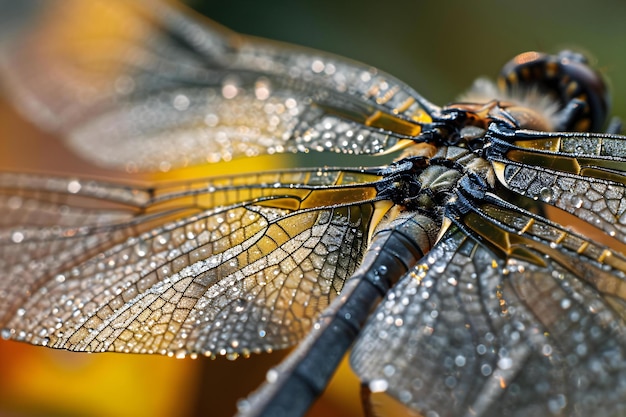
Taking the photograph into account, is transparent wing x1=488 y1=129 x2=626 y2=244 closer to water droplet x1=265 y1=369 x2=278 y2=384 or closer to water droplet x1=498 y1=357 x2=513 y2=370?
water droplet x1=498 y1=357 x2=513 y2=370

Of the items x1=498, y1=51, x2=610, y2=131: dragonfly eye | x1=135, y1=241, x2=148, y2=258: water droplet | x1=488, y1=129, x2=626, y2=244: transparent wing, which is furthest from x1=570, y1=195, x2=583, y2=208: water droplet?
x1=135, y1=241, x2=148, y2=258: water droplet

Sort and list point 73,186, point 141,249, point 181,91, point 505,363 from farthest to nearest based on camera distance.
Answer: point 181,91, point 73,186, point 141,249, point 505,363

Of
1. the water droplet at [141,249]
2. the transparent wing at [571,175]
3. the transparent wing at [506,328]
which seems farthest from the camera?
the water droplet at [141,249]

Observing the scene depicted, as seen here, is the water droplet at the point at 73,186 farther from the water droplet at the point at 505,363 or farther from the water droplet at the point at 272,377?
the water droplet at the point at 505,363

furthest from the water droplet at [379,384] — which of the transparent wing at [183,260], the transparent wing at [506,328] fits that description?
the transparent wing at [183,260]

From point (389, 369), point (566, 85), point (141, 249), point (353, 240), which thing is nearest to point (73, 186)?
point (141, 249)

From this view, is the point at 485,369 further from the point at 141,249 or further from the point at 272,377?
the point at 141,249

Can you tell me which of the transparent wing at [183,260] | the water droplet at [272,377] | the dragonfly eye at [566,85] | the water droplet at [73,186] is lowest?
the water droplet at [272,377]
